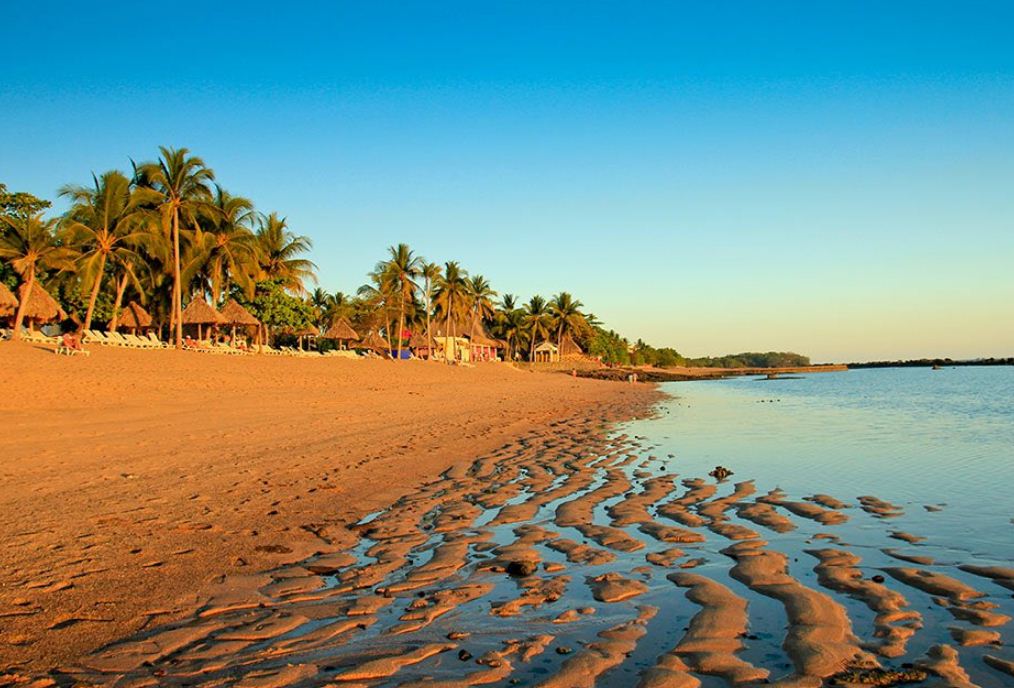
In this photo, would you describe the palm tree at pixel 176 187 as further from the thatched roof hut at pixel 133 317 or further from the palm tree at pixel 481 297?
the palm tree at pixel 481 297

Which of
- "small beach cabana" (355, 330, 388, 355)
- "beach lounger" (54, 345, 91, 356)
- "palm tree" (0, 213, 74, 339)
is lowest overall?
"beach lounger" (54, 345, 91, 356)

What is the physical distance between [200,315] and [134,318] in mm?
4887

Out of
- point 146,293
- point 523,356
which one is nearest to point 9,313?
point 146,293

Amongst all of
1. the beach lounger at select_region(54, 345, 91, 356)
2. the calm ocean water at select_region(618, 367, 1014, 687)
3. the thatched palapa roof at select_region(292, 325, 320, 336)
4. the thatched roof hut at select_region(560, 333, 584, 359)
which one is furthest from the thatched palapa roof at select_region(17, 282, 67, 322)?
the thatched roof hut at select_region(560, 333, 584, 359)

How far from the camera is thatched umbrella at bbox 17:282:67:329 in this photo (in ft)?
115

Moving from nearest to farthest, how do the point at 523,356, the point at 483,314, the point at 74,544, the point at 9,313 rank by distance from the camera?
the point at 74,544, the point at 9,313, the point at 483,314, the point at 523,356

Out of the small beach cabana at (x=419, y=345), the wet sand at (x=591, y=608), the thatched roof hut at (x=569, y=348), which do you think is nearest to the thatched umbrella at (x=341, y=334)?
the small beach cabana at (x=419, y=345)

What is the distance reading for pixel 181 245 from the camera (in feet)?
132

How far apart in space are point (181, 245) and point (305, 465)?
34974 millimetres

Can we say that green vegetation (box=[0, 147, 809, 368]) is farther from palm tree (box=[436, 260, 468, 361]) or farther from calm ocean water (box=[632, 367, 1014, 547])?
calm ocean water (box=[632, 367, 1014, 547])

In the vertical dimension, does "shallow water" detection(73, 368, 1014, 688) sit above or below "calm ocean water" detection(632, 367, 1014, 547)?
below

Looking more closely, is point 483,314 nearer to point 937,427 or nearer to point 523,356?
point 523,356

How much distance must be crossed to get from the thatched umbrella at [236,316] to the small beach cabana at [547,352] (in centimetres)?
4259

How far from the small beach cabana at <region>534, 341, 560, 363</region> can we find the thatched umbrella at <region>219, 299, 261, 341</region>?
42.6m
